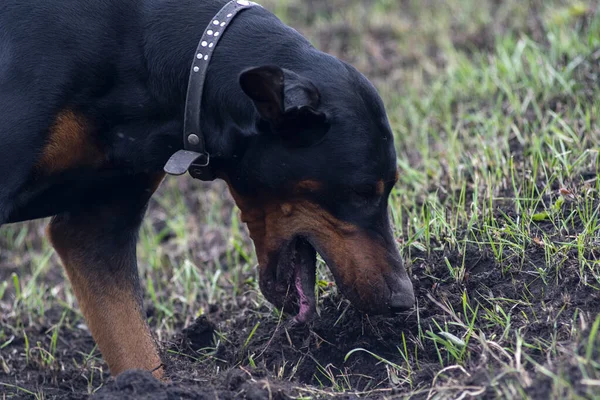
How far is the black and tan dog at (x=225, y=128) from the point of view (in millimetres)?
3398

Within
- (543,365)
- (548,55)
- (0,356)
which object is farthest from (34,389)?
(548,55)

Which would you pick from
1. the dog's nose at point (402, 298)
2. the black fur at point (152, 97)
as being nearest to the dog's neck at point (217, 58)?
the black fur at point (152, 97)

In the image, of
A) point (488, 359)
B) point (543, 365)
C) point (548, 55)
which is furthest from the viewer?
point (548, 55)

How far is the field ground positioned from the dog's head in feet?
1.07

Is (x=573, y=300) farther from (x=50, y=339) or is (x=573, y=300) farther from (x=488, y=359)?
(x=50, y=339)

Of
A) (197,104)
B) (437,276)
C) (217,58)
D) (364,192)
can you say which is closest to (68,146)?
(197,104)

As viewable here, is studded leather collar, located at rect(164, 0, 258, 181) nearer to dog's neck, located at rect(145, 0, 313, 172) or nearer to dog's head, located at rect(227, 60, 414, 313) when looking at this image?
dog's neck, located at rect(145, 0, 313, 172)

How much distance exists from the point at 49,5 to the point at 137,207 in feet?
3.26

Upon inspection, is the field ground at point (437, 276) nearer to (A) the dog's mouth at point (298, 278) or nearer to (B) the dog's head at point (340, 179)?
(A) the dog's mouth at point (298, 278)

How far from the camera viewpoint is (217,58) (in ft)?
11.7

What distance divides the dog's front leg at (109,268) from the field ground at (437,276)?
195 millimetres

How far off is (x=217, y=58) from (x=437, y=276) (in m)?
1.36

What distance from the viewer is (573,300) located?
11.1 ft

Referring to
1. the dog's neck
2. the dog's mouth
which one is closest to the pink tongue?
the dog's mouth
